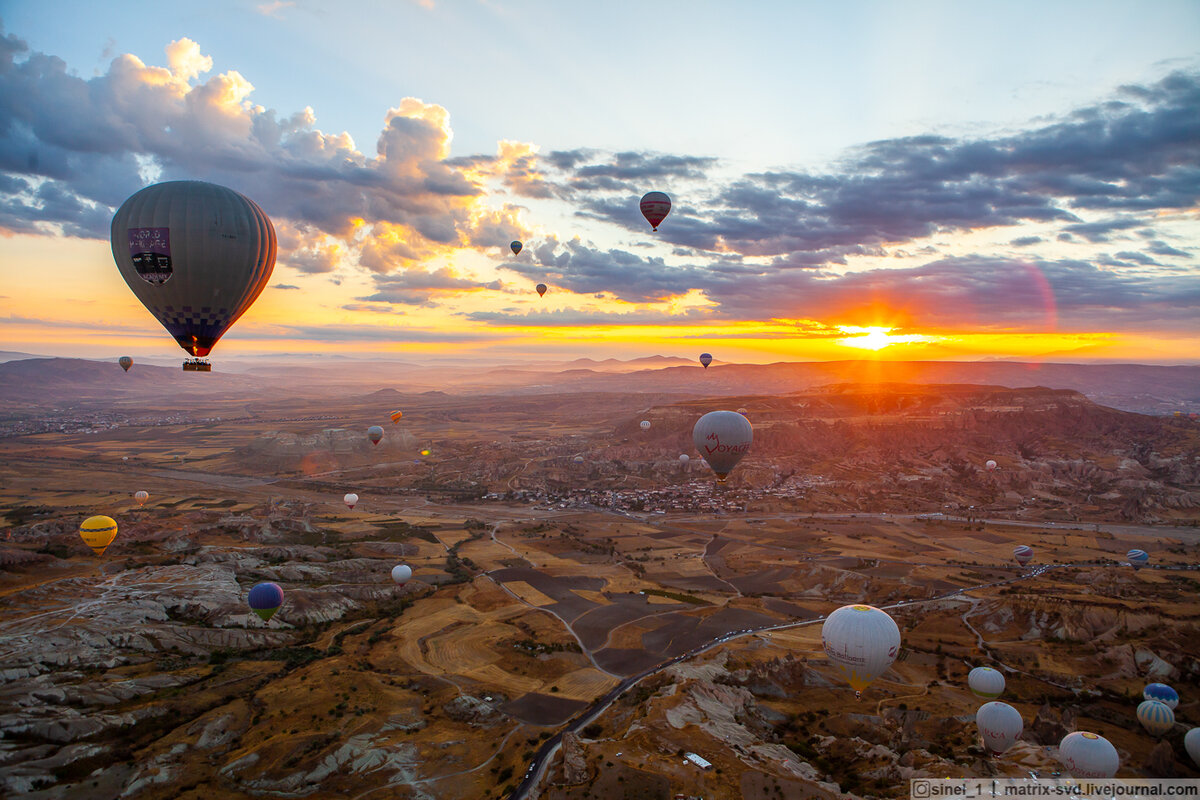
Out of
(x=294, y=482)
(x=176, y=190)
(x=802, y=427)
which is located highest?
(x=176, y=190)

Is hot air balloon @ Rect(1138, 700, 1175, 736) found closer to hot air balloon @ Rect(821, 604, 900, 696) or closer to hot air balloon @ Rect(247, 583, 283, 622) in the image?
hot air balloon @ Rect(821, 604, 900, 696)

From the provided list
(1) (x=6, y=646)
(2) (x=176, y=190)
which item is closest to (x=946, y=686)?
(2) (x=176, y=190)

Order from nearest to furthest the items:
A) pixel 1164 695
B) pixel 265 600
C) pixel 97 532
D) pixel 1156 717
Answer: pixel 1156 717 → pixel 1164 695 → pixel 265 600 → pixel 97 532

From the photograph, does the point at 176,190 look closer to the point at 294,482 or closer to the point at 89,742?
Result: the point at 89,742

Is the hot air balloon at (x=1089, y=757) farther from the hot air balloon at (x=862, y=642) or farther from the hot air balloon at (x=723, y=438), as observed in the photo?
the hot air balloon at (x=723, y=438)

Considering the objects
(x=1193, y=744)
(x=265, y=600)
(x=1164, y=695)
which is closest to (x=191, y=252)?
(x=265, y=600)

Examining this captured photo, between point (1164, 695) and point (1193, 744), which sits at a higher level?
point (1164, 695)

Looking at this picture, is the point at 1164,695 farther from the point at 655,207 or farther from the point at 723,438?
the point at 655,207
